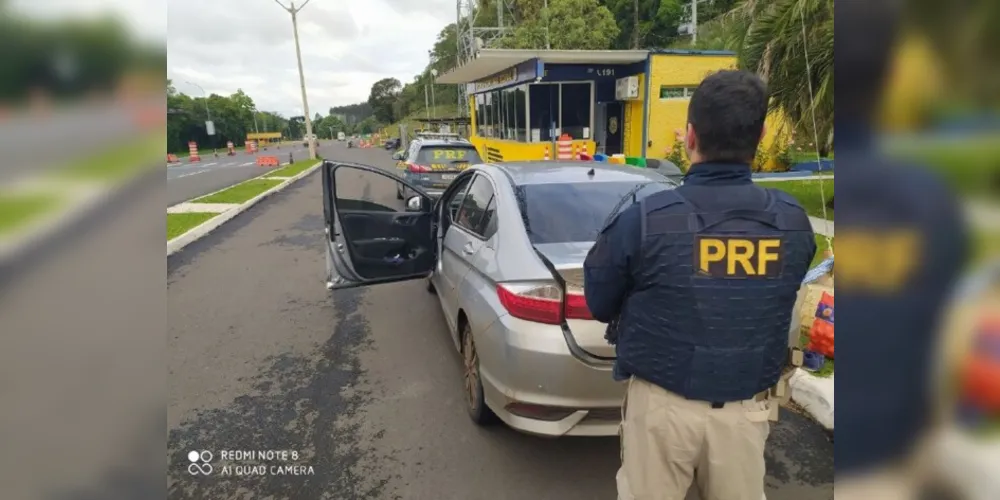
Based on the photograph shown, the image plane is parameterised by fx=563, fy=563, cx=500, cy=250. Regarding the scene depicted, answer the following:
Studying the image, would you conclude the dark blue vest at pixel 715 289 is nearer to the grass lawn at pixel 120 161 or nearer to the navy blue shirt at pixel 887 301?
the navy blue shirt at pixel 887 301

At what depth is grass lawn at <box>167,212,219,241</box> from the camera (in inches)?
350

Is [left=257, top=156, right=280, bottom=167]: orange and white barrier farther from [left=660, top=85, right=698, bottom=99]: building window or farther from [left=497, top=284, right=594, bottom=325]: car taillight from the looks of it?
[left=497, top=284, right=594, bottom=325]: car taillight

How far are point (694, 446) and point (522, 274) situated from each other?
1337 millimetres

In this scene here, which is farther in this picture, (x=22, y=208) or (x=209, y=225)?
(x=209, y=225)

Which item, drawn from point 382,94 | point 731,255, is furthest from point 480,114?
point 731,255

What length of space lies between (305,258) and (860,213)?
7.72 m

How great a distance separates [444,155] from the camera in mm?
11438

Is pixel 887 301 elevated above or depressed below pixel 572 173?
below

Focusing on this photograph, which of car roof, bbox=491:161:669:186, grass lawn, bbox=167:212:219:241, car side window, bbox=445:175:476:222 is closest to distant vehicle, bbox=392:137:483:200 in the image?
grass lawn, bbox=167:212:219:241

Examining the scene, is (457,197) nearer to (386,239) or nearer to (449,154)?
(386,239)

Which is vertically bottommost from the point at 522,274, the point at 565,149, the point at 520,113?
the point at 522,274

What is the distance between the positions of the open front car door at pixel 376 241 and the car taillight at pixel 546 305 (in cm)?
216

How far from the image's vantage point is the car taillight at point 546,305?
2.68m

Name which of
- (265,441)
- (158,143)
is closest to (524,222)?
(265,441)
